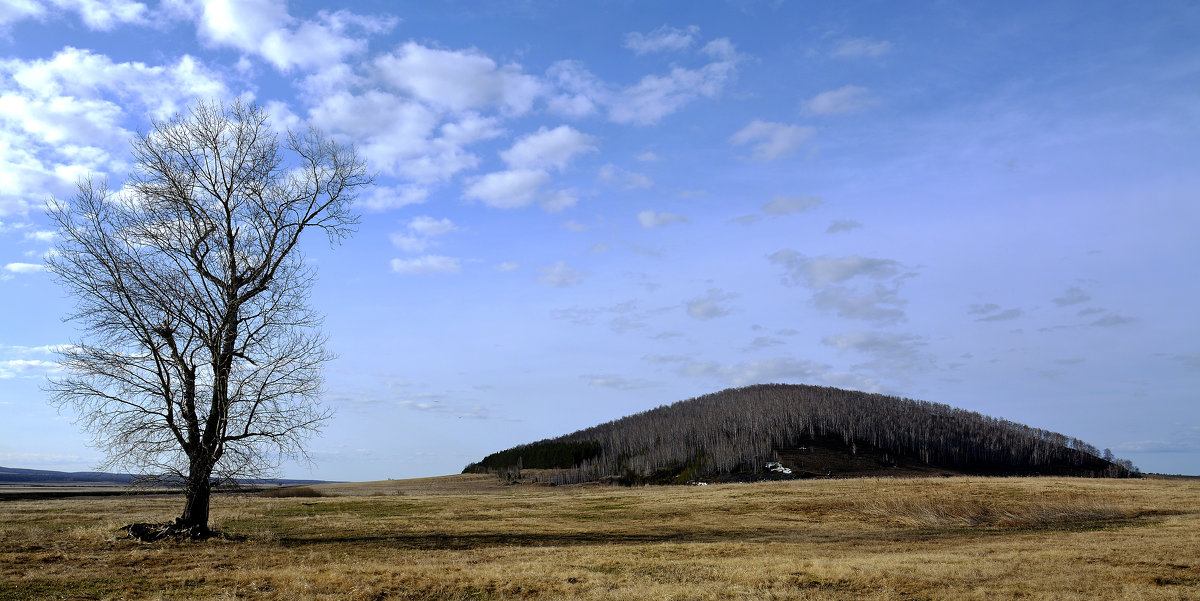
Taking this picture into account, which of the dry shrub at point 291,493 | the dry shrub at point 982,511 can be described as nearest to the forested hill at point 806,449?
the dry shrub at point 291,493

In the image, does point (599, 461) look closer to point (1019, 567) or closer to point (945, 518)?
point (945, 518)

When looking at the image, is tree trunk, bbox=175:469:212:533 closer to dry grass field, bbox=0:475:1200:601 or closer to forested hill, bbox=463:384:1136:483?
dry grass field, bbox=0:475:1200:601

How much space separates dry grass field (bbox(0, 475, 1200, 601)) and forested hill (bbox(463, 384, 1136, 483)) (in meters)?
98.1

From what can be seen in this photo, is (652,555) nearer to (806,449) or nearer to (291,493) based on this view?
(291,493)

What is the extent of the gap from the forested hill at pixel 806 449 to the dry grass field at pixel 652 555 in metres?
98.1

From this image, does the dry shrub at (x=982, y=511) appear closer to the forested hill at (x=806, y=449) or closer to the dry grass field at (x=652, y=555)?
the dry grass field at (x=652, y=555)

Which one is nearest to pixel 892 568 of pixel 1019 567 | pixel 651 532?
pixel 1019 567

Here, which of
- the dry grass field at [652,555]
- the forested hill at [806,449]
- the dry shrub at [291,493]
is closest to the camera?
the dry grass field at [652,555]

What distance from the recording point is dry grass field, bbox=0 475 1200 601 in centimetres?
1412

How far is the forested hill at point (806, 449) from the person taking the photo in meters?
143

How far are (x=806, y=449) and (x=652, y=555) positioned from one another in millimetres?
140791

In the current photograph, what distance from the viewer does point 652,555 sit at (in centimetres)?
2002

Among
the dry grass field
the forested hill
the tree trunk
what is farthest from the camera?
the forested hill

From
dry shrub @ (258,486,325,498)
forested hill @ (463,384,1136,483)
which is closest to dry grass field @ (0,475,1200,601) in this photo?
dry shrub @ (258,486,325,498)
